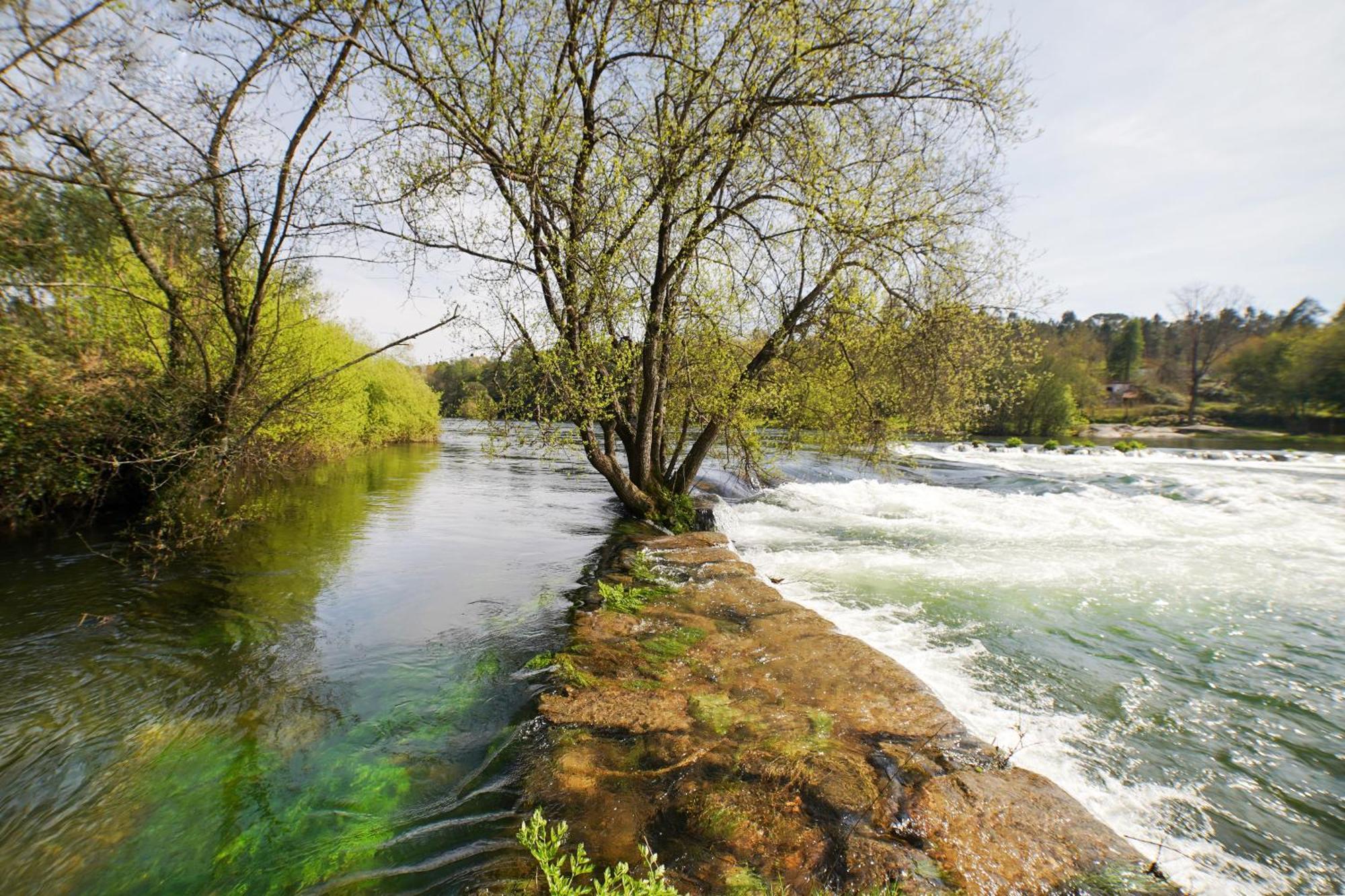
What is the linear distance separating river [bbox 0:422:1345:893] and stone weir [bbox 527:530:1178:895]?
1.80ft

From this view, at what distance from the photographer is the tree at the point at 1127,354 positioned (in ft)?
226

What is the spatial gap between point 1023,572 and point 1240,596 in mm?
2790

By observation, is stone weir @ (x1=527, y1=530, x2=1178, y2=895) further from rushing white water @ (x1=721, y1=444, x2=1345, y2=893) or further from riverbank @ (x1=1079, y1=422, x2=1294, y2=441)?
riverbank @ (x1=1079, y1=422, x2=1294, y2=441)

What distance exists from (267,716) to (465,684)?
1.48 metres

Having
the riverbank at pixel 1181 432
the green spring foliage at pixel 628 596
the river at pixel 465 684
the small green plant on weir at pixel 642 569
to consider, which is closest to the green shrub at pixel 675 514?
the river at pixel 465 684

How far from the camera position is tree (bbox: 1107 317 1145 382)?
68.9 meters

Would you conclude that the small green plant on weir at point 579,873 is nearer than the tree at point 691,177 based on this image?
Yes

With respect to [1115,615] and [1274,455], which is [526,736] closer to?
[1115,615]

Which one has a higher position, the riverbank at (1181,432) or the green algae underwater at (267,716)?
the green algae underwater at (267,716)

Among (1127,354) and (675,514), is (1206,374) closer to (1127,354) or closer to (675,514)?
(1127,354)

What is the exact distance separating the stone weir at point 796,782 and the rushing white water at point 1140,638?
0.76m

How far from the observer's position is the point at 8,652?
531 centimetres

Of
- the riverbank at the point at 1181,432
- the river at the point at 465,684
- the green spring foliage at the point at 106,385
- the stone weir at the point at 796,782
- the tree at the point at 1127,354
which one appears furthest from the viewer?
the tree at the point at 1127,354

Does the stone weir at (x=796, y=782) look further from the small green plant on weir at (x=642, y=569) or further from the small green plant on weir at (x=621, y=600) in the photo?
the small green plant on weir at (x=642, y=569)
